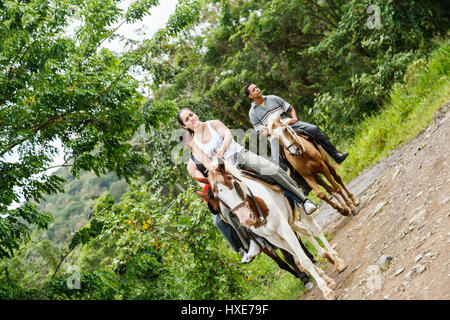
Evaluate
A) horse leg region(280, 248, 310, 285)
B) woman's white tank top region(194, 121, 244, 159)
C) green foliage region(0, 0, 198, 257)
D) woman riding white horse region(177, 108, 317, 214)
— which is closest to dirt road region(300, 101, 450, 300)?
horse leg region(280, 248, 310, 285)

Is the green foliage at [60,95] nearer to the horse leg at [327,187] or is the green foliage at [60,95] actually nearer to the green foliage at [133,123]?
the green foliage at [133,123]

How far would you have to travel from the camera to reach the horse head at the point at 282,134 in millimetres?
6672

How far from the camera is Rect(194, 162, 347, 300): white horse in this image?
466cm

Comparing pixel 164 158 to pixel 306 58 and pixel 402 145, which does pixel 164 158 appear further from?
pixel 402 145

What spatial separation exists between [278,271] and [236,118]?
12.7 meters

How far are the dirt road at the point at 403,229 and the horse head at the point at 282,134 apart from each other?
172cm

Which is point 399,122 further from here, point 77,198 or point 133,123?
point 77,198

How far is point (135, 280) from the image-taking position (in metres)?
7.74

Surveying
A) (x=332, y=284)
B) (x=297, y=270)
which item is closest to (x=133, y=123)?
(x=297, y=270)

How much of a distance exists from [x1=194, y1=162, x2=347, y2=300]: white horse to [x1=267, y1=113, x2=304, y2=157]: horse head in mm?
Result: 1249

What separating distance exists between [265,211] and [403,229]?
175 cm

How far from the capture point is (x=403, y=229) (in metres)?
5.14

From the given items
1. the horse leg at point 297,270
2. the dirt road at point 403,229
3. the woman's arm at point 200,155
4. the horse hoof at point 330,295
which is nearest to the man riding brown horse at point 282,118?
the dirt road at point 403,229
